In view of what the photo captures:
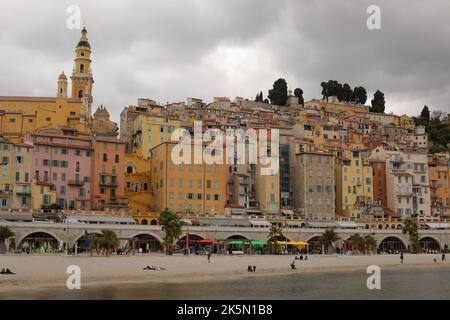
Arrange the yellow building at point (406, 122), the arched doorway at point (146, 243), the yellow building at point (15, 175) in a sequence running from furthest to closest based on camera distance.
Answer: the yellow building at point (406, 122), the yellow building at point (15, 175), the arched doorway at point (146, 243)

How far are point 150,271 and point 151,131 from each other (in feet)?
Answer: 205

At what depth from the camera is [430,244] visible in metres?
104

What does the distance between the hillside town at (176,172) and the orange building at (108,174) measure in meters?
0.16

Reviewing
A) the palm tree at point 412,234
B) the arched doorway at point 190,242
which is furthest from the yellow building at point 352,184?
the arched doorway at point 190,242

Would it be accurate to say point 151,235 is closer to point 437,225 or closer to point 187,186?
→ point 187,186

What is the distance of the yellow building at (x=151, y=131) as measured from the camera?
114000 millimetres

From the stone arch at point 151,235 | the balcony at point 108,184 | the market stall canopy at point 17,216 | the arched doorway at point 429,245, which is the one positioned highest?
the balcony at point 108,184

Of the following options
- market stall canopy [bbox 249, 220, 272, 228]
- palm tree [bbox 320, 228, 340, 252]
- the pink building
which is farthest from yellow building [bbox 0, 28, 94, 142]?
palm tree [bbox 320, 228, 340, 252]

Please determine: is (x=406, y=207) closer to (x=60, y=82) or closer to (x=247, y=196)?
(x=247, y=196)

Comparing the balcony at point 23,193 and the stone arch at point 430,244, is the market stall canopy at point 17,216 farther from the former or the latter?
the stone arch at point 430,244

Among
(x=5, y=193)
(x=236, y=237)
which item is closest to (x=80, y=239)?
(x=5, y=193)

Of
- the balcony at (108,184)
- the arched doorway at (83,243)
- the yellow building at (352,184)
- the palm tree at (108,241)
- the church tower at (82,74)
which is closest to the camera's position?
the palm tree at (108,241)
